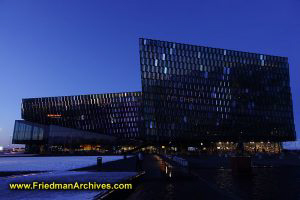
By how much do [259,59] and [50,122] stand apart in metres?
93.4

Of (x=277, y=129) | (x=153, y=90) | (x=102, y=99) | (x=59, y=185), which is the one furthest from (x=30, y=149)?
(x=59, y=185)

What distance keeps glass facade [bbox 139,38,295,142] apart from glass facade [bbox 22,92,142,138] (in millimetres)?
38844

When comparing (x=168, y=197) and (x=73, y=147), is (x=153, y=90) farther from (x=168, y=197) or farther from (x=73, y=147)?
(x=168, y=197)

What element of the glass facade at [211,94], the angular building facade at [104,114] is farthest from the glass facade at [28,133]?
the glass facade at [211,94]

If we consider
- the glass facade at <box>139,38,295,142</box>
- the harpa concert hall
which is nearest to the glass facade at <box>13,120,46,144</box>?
the harpa concert hall

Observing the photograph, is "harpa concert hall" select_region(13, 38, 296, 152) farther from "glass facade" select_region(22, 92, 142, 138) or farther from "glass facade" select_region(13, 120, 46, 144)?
"glass facade" select_region(22, 92, 142, 138)

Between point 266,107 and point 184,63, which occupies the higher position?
point 184,63

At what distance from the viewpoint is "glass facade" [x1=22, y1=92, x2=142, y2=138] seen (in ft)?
505

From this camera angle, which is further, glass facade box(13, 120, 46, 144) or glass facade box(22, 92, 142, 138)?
glass facade box(22, 92, 142, 138)

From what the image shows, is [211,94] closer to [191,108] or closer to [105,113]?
[191,108]

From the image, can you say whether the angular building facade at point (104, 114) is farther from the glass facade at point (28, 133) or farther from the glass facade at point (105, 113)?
the glass facade at point (28, 133)

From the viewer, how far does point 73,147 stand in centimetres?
14100

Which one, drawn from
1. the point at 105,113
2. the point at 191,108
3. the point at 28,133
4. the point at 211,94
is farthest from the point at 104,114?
the point at 211,94

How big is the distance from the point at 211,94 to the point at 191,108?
32.0ft
